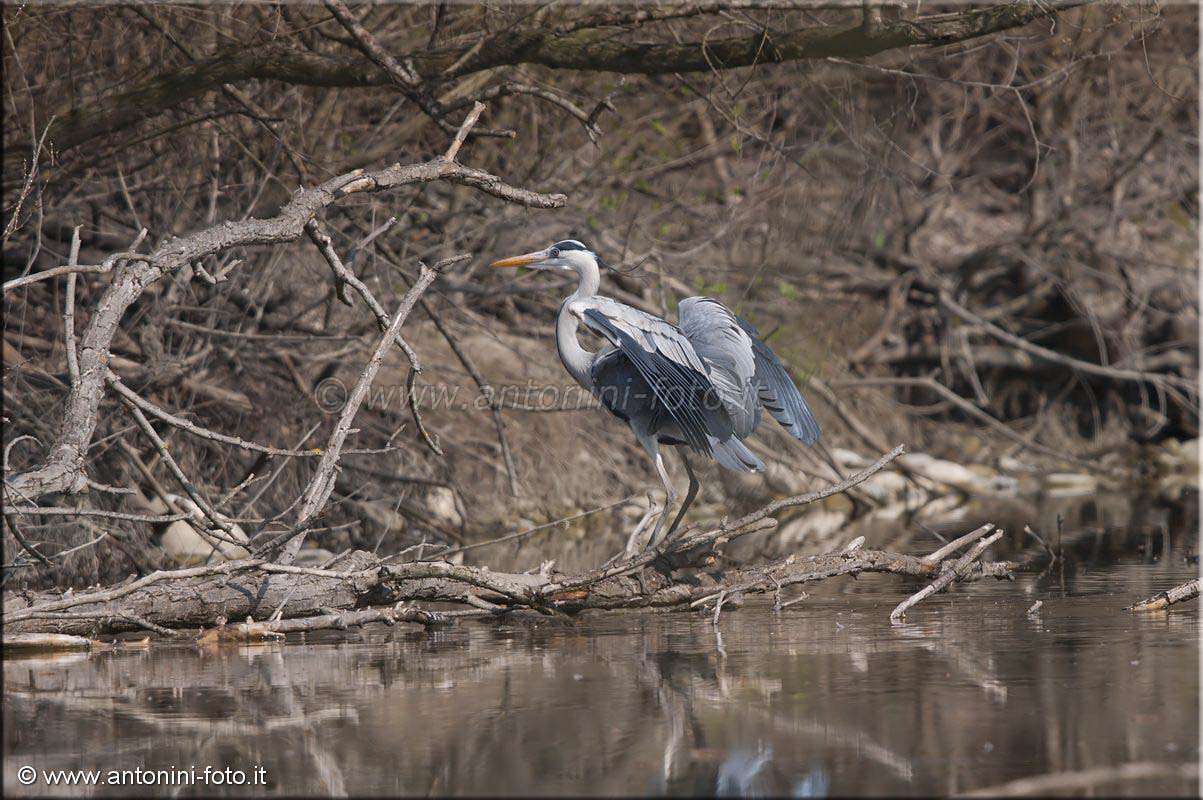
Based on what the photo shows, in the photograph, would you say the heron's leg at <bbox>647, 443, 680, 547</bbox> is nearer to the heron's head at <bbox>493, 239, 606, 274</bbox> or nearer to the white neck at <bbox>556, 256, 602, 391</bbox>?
the white neck at <bbox>556, 256, 602, 391</bbox>

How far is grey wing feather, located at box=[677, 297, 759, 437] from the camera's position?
6.66 metres

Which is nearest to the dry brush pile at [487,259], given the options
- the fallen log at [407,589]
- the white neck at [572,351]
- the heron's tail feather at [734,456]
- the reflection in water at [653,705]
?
the fallen log at [407,589]

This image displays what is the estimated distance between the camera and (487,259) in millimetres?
9875

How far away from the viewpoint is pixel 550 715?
4188 millimetres

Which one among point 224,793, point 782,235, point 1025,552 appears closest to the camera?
point 224,793

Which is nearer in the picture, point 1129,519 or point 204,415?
point 204,415

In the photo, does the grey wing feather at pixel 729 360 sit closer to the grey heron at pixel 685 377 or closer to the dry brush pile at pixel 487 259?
the grey heron at pixel 685 377

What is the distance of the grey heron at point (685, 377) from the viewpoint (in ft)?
21.1

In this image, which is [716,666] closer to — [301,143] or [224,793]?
[224,793]

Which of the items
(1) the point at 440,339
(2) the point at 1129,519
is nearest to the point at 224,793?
(1) the point at 440,339

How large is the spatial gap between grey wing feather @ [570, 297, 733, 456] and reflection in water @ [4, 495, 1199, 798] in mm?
953

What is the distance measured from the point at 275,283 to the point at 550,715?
5.90m

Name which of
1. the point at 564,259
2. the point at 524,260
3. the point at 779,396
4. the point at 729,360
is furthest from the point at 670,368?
the point at 524,260

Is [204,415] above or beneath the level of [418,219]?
A: beneath
